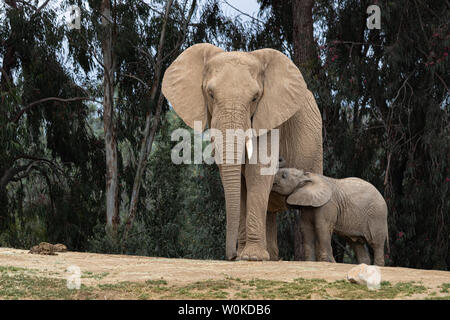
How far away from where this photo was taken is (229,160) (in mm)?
8898

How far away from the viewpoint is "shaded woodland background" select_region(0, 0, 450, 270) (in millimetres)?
13859

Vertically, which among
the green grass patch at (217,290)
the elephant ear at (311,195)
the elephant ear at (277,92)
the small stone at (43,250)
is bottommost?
the green grass patch at (217,290)

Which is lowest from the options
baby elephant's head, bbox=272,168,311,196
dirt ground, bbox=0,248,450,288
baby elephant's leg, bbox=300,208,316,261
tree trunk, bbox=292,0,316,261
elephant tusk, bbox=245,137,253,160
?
dirt ground, bbox=0,248,450,288

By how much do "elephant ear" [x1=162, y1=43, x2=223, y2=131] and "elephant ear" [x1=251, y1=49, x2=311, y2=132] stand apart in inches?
24.6

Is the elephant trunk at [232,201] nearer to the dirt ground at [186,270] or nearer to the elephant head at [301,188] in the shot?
the dirt ground at [186,270]

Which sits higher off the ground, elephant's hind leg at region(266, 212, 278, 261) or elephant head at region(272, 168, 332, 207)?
elephant head at region(272, 168, 332, 207)

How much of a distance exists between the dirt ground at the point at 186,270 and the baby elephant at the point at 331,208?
4.48 ft

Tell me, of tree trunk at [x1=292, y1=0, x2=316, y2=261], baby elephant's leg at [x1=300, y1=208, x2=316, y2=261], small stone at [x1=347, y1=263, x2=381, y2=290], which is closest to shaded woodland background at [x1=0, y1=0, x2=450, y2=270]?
tree trunk at [x1=292, y1=0, x2=316, y2=261]

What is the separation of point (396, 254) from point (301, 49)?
4.29 meters

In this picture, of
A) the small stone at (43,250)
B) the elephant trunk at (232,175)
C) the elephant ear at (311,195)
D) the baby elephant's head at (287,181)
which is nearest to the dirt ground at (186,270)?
the small stone at (43,250)

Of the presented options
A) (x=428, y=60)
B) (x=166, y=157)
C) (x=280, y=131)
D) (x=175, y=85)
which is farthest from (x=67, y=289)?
(x=166, y=157)

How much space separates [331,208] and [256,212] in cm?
119

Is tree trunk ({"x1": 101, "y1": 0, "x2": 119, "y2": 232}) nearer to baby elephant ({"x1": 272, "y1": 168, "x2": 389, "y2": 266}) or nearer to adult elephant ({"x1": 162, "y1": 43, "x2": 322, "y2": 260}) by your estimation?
adult elephant ({"x1": 162, "y1": 43, "x2": 322, "y2": 260})

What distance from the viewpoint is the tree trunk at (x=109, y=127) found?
14.8 meters
